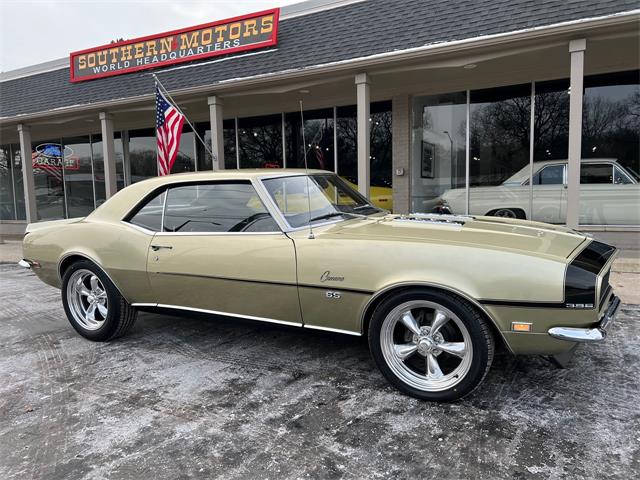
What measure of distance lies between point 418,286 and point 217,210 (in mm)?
1752

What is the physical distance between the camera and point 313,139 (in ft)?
38.0

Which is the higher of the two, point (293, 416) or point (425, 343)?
point (425, 343)

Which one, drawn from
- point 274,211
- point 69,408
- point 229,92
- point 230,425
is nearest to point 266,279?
point 274,211

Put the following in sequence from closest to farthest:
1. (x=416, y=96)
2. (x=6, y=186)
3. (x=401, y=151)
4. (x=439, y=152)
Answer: (x=416, y=96) < (x=401, y=151) < (x=439, y=152) < (x=6, y=186)

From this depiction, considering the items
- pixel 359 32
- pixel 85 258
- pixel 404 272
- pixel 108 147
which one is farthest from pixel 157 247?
pixel 108 147

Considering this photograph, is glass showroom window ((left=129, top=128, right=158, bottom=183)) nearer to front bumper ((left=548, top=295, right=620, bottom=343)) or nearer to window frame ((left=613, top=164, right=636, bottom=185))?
window frame ((left=613, top=164, right=636, bottom=185))

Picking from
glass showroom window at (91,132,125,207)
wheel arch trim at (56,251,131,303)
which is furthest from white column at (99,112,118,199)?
wheel arch trim at (56,251,131,303)

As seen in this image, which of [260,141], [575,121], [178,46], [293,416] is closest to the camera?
[293,416]

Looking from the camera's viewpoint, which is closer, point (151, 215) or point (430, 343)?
point (430, 343)

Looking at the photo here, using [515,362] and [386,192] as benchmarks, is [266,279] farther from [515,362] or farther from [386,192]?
[386,192]

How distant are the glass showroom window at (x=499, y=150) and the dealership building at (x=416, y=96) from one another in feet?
0.07

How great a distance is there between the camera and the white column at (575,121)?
20.9ft

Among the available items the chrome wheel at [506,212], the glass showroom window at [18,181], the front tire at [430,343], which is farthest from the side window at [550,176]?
the glass showroom window at [18,181]

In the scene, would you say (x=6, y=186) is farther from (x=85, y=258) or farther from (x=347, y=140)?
(x=85, y=258)
